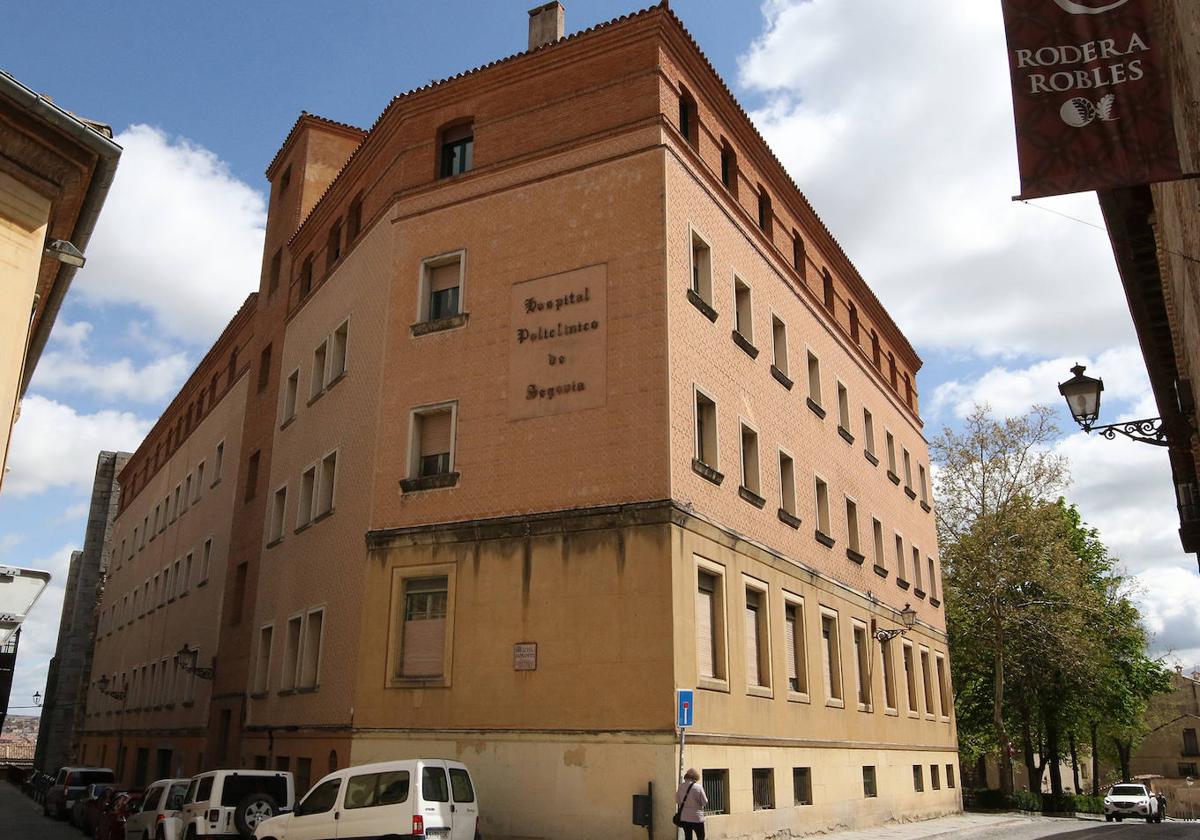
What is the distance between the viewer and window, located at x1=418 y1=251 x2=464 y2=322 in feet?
71.8

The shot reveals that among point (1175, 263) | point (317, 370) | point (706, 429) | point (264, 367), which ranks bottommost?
point (1175, 263)

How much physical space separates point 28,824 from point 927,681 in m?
28.9

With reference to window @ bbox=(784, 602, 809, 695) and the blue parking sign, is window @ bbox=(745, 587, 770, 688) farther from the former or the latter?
the blue parking sign

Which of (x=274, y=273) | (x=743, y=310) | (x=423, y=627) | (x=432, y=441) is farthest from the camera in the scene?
(x=274, y=273)

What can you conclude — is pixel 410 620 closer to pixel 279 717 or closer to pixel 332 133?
pixel 279 717

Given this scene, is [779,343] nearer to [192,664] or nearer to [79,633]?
[192,664]

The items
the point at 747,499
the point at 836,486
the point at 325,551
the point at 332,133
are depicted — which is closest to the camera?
the point at 747,499

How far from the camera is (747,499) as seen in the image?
20.9 meters

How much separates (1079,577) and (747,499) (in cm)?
2587

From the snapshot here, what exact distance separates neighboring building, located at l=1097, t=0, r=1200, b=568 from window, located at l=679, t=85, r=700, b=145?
31.8 feet

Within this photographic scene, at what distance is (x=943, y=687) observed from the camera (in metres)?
34.7

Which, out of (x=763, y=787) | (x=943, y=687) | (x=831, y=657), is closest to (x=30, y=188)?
(x=763, y=787)

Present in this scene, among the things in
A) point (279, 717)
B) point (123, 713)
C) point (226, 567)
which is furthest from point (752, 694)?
point (123, 713)

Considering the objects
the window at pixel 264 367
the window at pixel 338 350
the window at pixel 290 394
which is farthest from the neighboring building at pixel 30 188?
the window at pixel 264 367
